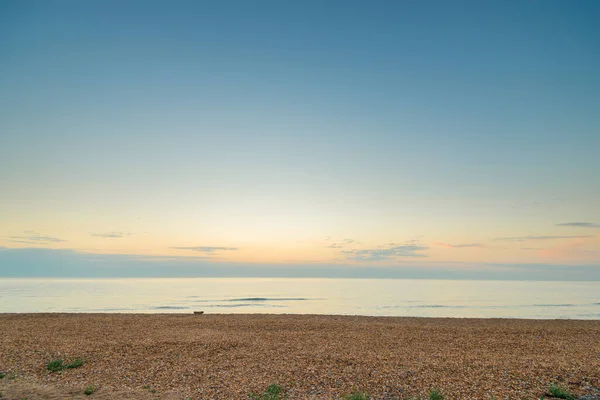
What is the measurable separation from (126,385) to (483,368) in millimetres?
11253

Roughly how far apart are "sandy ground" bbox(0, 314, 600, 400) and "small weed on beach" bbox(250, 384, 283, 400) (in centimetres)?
27

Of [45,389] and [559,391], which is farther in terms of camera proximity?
[45,389]

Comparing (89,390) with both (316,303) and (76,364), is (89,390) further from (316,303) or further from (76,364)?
(316,303)

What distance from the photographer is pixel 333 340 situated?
18.7 meters

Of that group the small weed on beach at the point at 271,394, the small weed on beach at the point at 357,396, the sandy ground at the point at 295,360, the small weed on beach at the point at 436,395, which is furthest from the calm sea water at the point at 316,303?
the small weed on beach at the point at 271,394

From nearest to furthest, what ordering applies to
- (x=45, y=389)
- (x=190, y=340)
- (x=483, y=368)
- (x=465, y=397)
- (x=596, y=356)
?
(x=465, y=397)
(x=45, y=389)
(x=483, y=368)
(x=596, y=356)
(x=190, y=340)

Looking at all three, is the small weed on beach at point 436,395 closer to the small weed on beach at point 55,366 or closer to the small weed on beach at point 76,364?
the small weed on beach at point 76,364

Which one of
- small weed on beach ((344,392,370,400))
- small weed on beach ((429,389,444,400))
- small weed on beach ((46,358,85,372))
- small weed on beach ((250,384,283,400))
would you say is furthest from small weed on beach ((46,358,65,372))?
small weed on beach ((429,389,444,400))

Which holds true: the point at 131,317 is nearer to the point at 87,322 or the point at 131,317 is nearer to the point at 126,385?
the point at 87,322

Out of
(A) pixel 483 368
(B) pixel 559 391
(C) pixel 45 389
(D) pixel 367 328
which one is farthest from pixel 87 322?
(B) pixel 559 391

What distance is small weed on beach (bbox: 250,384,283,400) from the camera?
10.5 metres

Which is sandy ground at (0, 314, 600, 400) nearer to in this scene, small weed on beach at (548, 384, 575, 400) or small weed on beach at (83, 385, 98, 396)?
small weed on beach at (83, 385, 98, 396)

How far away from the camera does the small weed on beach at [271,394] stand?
10.5m

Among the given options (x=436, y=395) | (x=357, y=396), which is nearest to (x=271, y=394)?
(x=357, y=396)
